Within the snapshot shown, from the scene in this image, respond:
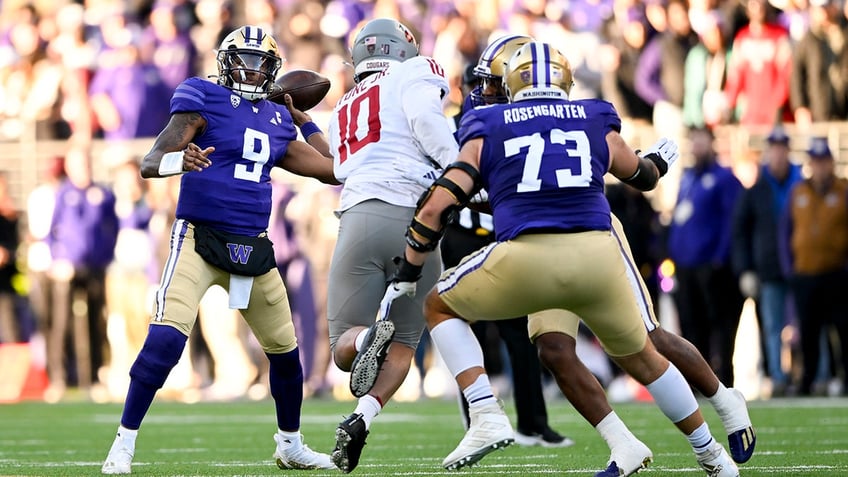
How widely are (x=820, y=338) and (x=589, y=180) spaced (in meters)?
7.36

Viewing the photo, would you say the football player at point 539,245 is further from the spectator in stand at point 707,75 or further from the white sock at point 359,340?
the spectator in stand at point 707,75

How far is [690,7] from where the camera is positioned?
14102 mm

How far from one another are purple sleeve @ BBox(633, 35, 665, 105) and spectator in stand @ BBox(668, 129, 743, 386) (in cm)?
151

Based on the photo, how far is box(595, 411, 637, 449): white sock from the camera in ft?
19.7

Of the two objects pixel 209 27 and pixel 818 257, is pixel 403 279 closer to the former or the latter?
pixel 818 257

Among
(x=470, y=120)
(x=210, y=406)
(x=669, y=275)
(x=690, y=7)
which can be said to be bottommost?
(x=210, y=406)

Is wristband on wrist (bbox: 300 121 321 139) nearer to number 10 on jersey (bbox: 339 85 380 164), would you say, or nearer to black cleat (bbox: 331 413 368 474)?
number 10 on jersey (bbox: 339 85 380 164)

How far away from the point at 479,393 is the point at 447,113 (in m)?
5.69

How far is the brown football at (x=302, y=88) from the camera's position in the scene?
25.0 feet

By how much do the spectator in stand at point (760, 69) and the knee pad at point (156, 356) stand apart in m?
8.02

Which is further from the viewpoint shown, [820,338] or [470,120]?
[820,338]

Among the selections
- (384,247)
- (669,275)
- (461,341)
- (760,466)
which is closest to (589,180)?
(461,341)

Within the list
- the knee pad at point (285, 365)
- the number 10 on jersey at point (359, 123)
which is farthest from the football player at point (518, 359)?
the knee pad at point (285, 365)

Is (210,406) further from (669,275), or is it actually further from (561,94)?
(561,94)
